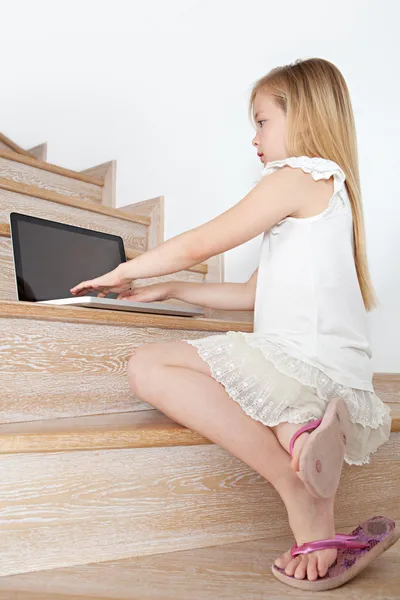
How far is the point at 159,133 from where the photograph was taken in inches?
80.0

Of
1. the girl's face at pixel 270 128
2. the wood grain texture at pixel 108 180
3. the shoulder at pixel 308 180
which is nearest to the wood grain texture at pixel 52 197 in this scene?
the wood grain texture at pixel 108 180

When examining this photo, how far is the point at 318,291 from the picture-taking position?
97 cm

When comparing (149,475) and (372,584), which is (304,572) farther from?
(149,475)

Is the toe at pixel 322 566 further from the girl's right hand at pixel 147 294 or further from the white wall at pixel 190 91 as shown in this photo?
the white wall at pixel 190 91

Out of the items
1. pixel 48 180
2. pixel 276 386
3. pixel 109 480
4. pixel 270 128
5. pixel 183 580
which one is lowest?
pixel 183 580

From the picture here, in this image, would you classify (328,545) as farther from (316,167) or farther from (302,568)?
A: (316,167)

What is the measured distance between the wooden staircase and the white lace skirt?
0.34 feet

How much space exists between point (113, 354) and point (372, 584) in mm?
546

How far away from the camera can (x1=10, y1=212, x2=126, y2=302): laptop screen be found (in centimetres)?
121

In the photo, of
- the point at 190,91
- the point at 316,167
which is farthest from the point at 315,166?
the point at 190,91

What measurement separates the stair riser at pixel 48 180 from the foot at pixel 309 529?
135 centimetres

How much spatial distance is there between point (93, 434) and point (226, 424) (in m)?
0.18

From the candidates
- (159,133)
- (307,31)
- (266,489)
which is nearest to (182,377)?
(266,489)

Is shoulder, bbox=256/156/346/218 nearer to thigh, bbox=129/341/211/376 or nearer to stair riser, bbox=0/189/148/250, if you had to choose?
thigh, bbox=129/341/211/376
